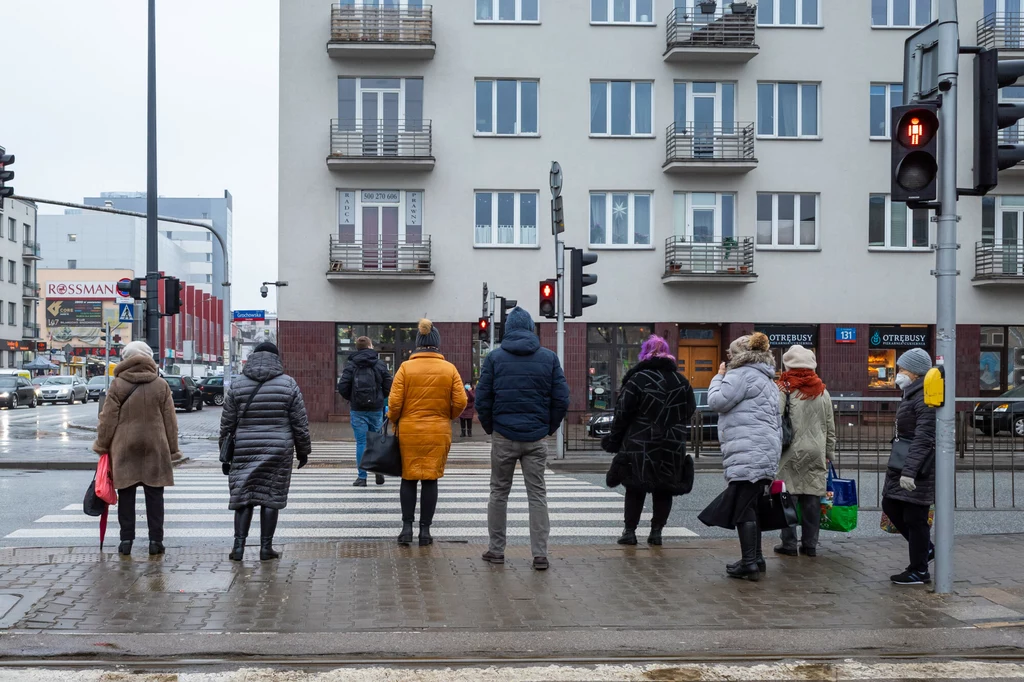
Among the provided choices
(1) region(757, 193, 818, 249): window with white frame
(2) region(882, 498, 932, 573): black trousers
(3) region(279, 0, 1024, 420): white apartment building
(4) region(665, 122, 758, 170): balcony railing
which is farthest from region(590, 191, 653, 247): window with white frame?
(2) region(882, 498, 932, 573): black trousers

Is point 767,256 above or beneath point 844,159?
beneath

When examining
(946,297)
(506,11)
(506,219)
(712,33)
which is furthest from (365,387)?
(712,33)

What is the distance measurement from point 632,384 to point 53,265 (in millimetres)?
110275

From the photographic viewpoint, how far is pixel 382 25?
95.6 ft

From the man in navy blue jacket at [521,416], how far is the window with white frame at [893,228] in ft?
80.8

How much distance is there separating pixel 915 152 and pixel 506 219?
76.3ft

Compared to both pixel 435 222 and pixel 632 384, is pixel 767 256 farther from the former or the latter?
pixel 632 384

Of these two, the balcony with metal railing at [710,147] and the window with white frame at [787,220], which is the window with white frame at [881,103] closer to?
the window with white frame at [787,220]

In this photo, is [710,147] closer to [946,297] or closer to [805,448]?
[805,448]

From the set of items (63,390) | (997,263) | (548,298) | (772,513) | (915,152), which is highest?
(997,263)

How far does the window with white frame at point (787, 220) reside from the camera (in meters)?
30.0

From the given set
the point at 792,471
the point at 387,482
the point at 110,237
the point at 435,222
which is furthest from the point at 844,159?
the point at 110,237

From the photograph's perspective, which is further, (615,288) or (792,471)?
(615,288)

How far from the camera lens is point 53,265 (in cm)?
10662
